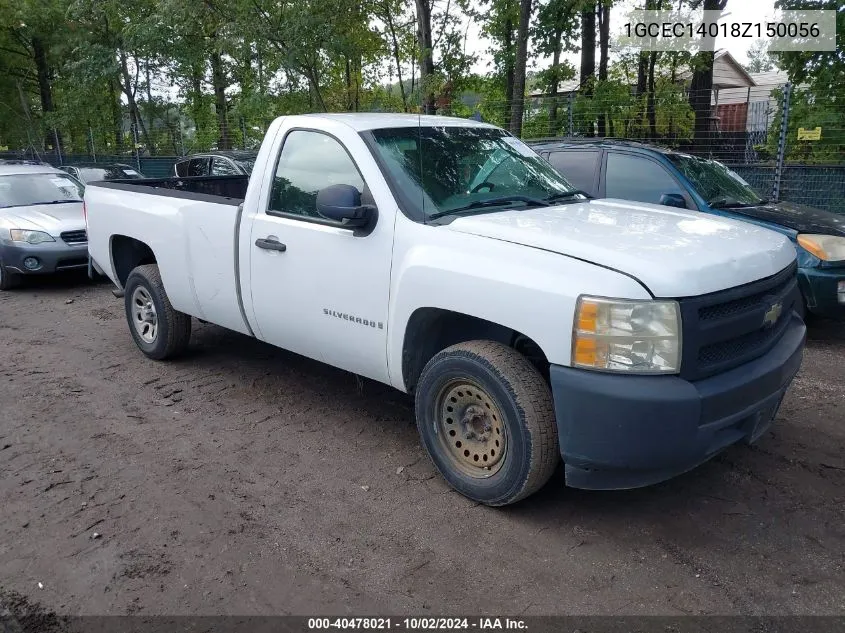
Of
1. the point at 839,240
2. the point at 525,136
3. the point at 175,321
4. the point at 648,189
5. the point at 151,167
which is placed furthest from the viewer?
the point at 151,167

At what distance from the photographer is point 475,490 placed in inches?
141

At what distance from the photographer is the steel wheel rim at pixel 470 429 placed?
11.5 feet

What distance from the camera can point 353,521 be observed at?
139 inches

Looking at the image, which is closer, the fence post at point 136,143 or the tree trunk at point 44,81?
the fence post at point 136,143

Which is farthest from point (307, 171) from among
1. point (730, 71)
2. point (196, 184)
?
point (730, 71)

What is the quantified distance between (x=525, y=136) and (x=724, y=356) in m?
12.6

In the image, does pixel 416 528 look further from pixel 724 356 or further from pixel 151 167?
pixel 151 167

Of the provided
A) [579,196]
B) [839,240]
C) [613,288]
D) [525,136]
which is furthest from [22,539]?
[525,136]

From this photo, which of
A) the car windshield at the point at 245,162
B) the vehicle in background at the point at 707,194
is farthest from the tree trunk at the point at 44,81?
the vehicle in background at the point at 707,194

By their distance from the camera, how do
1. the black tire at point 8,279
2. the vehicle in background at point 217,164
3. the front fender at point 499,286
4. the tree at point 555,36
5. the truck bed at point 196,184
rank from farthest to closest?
the tree at point 555,36 → the vehicle in background at point 217,164 → the black tire at point 8,279 → the truck bed at point 196,184 → the front fender at point 499,286

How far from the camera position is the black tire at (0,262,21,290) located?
9423 millimetres

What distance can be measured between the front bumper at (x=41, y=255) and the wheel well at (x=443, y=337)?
709 centimetres

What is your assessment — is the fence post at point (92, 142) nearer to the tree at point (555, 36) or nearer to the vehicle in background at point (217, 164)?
the vehicle in background at point (217, 164)

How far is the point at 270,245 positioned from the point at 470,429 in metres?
1.80
